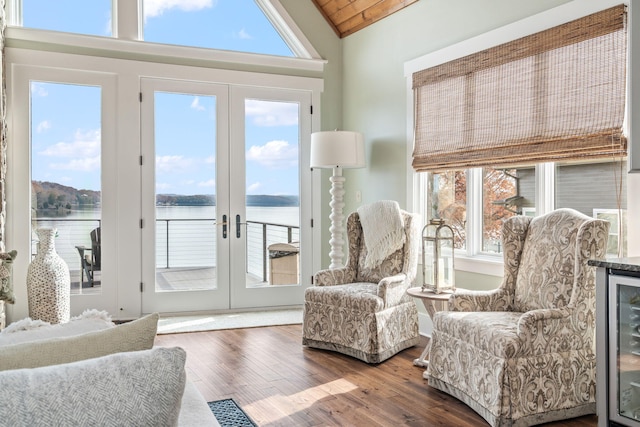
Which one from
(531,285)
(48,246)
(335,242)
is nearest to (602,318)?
(531,285)

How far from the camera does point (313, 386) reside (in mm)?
3268

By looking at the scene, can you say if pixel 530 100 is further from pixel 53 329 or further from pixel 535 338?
pixel 53 329

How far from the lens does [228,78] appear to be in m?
5.35

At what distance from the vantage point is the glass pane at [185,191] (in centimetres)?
518

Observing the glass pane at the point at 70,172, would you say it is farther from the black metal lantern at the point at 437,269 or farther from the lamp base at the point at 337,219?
the black metal lantern at the point at 437,269

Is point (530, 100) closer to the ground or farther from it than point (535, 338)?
farther from it

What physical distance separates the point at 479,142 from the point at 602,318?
5.83 ft

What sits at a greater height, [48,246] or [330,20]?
[330,20]

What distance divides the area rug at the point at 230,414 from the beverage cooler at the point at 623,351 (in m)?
1.66

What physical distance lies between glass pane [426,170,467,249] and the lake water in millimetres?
1582

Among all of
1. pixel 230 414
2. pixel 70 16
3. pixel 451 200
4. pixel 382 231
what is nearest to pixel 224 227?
pixel 382 231

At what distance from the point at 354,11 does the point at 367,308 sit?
3123mm

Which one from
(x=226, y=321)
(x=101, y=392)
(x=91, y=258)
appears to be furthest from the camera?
(x=226, y=321)

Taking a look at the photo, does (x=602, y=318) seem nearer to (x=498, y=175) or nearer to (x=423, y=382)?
(x=423, y=382)
